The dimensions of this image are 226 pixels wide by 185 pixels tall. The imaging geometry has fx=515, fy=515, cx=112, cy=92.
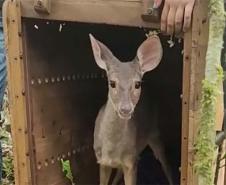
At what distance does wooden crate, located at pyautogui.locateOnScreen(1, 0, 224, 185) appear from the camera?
1745 millimetres

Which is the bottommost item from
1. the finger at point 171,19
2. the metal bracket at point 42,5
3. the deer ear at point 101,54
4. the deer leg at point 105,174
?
the deer leg at point 105,174

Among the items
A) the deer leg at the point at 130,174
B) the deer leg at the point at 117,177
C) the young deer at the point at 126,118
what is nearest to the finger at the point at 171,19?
the young deer at the point at 126,118

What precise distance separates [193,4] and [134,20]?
0.23 meters

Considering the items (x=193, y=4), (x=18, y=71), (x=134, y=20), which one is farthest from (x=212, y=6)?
(x=18, y=71)

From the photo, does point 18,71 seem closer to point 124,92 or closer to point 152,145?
point 124,92

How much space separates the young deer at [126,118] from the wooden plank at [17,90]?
30 centimetres

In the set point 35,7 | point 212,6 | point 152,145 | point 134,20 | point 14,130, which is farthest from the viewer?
point 152,145

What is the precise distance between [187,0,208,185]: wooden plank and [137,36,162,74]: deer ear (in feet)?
1.00

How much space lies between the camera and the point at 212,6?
155 cm

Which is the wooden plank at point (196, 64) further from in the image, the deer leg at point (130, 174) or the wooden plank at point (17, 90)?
the wooden plank at point (17, 90)

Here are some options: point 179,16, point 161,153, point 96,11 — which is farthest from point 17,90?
point 161,153

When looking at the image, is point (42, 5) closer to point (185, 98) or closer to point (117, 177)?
point (185, 98)

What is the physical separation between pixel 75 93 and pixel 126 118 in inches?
18.6

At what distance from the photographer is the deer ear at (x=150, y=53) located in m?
1.99
